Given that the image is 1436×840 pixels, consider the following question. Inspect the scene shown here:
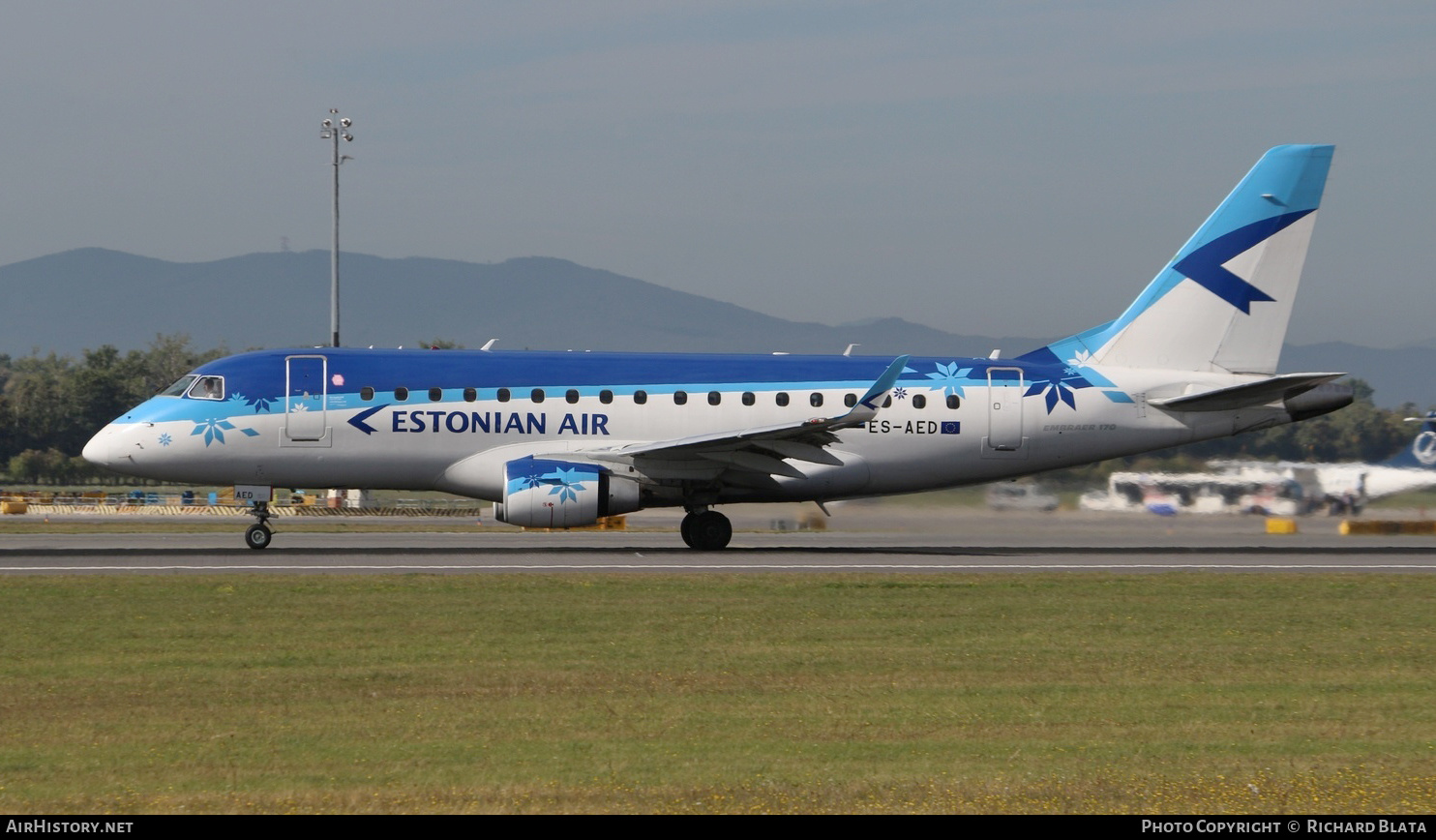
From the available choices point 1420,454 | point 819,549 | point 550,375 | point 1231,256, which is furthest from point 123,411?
point 1420,454

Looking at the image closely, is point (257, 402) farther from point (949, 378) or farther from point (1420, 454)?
point (1420, 454)

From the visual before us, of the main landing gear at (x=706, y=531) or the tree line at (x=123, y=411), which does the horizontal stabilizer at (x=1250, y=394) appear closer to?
the tree line at (x=123, y=411)

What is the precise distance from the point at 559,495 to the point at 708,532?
12.8 feet

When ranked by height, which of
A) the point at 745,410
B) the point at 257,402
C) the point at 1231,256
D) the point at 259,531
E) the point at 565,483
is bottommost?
the point at 259,531

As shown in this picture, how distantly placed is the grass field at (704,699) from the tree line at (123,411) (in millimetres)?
12925

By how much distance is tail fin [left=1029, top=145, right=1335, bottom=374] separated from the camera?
31.8 metres

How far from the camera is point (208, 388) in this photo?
2886 cm

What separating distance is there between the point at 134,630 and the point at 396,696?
5.47 meters

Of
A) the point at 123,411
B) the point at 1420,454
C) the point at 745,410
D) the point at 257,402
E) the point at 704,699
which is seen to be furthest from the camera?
the point at 123,411

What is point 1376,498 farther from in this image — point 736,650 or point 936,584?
point 736,650

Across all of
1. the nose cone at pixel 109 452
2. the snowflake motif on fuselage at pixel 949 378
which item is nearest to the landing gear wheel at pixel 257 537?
the nose cone at pixel 109 452

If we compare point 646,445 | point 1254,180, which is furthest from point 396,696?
point 1254,180

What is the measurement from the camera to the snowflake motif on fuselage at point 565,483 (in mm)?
27484

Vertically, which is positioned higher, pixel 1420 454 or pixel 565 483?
pixel 1420 454
